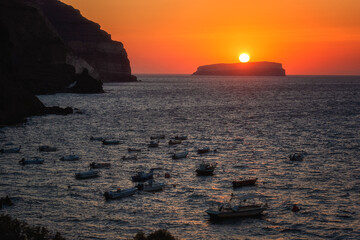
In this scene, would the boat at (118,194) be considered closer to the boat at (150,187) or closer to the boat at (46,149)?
the boat at (150,187)

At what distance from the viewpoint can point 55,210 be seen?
38.0 m

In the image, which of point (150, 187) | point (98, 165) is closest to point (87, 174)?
point (98, 165)

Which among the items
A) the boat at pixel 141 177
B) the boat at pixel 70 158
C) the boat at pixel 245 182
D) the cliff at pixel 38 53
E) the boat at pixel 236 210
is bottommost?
A: the boat at pixel 236 210

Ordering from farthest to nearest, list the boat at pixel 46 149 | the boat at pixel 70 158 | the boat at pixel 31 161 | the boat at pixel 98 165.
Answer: the boat at pixel 46 149 < the boat at pixel 70 158 < the boat at pixel 31 161 < the boat at pixel 98 165

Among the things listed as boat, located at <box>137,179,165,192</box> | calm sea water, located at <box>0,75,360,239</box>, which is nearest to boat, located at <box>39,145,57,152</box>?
calm sea water, located at <box>0,75,360,239</box>

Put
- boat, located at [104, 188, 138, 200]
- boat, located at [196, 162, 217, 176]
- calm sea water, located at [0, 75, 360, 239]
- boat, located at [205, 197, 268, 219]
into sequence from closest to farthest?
calm sea water, located at [0, 75, 360, 239], boat, located at [205, 197, 268, 219], boat, located at [104, 188, 138, 200], boat, located at [196, 162, 217, 176]

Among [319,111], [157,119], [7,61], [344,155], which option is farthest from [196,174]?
[319,111]

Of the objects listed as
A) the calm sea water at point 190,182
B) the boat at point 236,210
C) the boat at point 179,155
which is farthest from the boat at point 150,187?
the boat at point 179,155

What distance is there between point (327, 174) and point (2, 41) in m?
81.9

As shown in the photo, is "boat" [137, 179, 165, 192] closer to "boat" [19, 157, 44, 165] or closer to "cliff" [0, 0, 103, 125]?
"boat" [19, 157, 44, 165]

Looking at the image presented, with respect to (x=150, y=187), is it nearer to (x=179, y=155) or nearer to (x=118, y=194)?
(x=118, y=194)

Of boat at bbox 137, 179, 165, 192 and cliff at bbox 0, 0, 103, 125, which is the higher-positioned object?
cliff at bbox 0, 0, 103, 125

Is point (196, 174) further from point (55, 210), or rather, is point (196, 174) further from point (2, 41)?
point (2, 41)

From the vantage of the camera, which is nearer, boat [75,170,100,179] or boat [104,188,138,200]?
boat [104,188,138,200]
